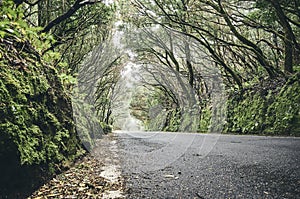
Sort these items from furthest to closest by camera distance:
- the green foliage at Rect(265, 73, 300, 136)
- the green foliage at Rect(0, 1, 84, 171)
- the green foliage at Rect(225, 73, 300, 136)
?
1. the green foliage at Rect(225, 73, 300, 136)
2. the green foliage at Rect(265, 73, 300, 136)
3. the green foliage at Rect(0, 1, 84, 171)

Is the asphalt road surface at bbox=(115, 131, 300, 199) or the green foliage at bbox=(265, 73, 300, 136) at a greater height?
the green foliage at bbox=(265, 73, 300, 136)

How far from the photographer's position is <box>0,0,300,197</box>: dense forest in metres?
2.25

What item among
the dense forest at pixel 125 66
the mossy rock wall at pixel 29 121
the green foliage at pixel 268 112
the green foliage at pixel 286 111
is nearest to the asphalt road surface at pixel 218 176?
the mossy rock wall at pixel 29 121

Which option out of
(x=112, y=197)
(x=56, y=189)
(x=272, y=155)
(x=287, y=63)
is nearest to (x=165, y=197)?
(x=112, y=197)

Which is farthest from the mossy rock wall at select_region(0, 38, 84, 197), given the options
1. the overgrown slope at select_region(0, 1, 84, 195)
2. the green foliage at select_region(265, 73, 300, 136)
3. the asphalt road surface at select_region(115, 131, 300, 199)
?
the green foliage at select_region(265, 73, 300, 136)

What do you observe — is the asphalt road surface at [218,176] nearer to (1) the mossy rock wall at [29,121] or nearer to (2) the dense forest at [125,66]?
(1) the mossy rock wall at [29,121]

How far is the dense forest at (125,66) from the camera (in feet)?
7.38

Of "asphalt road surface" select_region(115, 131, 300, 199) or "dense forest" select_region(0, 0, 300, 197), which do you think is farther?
"dense forest" select_region(0, 0, 300, 197)

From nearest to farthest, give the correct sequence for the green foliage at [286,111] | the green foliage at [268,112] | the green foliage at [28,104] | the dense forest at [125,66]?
the green foliage at [28,104] < the dense forest at [125,66] < the green foliage at [286,111] < the green foliage at [268,112]

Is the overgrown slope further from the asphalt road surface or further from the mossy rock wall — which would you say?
the asphalt road surface

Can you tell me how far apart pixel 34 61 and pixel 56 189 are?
1.53 meters

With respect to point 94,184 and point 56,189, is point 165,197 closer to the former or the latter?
point 94,184

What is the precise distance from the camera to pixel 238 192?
1987 millimetres

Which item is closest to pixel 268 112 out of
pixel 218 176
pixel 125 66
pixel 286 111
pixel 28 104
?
pixel 286 111
